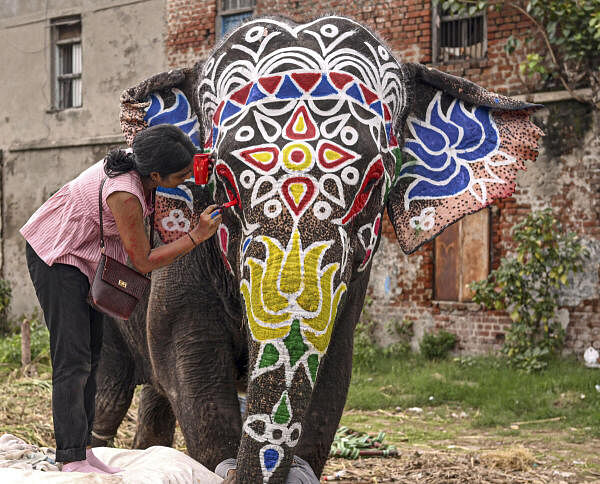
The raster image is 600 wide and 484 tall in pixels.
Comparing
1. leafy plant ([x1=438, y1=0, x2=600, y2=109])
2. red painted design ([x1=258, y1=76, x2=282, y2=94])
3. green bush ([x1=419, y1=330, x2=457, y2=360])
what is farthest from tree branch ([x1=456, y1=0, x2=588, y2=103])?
red painted design ([x1=258, y1=76, x2=282, y2=94])

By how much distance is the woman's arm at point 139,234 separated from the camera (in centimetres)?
293

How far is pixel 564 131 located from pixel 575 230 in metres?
1.16

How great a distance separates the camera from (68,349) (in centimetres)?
304

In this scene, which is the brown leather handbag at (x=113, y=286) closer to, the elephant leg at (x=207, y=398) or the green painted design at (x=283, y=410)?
the elephant leg at (x=207, y=398)

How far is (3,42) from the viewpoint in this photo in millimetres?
15961

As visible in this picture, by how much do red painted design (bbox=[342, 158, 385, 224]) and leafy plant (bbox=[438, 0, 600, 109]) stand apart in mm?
6881

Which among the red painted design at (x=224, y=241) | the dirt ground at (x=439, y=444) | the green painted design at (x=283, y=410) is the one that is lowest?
the dirt ground at (x=439, y=444)

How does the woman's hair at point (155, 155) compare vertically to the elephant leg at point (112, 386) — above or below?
above

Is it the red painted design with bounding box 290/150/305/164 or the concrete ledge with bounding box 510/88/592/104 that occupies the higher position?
the concrete ledge with bounding box 510/88/592/104

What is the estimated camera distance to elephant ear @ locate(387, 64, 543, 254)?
358 centimetres

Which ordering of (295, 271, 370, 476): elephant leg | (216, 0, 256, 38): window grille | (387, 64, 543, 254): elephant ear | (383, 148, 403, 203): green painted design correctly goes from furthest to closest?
(216, 0, 256, 38): window grille, (387, 64, 543, 254): elephant ear, (295, 271, 370, 476): elephant leg, (383, 148, 403, 203): green painted design

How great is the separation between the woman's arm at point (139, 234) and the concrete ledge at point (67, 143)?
11081mm

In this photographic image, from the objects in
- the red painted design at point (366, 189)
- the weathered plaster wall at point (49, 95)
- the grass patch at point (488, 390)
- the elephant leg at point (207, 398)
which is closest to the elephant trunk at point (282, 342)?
the red painted design at point (366, 189)

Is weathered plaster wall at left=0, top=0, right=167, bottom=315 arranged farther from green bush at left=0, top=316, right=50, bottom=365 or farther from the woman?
the woman
